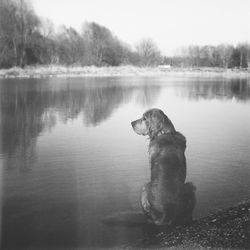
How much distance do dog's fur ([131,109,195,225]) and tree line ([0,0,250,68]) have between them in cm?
3682

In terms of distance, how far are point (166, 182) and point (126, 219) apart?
103 cm

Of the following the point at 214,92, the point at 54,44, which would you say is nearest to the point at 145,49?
the point at 54,44

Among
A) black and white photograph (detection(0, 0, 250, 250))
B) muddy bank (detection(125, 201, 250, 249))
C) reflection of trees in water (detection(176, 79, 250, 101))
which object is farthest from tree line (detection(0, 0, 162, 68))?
muddy bank (detection(125, 201, 250, 249))

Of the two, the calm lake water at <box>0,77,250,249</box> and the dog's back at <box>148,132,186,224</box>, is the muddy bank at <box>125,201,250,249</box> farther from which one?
the calm lake water at <box>0,77,250,249</box>

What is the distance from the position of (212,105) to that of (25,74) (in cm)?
3309

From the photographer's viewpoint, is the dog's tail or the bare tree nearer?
the dog's tail

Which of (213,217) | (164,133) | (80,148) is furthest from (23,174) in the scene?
(213,217)

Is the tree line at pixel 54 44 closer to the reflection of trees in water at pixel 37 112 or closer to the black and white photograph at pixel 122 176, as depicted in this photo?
the reflection of trees in water at pixel 37 112

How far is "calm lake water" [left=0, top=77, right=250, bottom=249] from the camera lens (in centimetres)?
652

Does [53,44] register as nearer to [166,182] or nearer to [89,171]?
[89,171]

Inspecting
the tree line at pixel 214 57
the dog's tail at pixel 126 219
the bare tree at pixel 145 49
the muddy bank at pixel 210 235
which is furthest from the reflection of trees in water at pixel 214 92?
the tree line at pixel 214 57

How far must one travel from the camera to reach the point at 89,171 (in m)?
9.83

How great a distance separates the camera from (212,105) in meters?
24.3

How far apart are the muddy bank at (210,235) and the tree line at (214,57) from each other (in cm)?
10389
